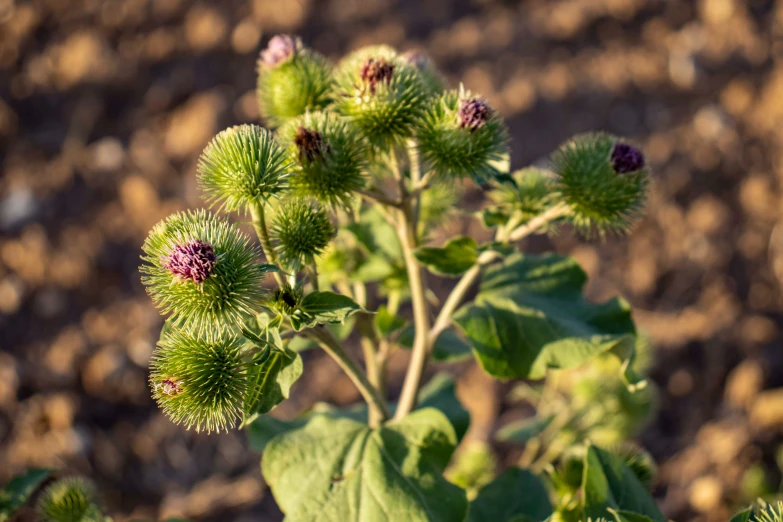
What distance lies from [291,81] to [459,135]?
2.13 feet

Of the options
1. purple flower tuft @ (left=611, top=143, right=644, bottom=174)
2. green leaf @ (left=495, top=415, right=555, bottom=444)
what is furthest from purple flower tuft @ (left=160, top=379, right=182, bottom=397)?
green leaf @ (left=495, top=415, right=555, bottom=444)

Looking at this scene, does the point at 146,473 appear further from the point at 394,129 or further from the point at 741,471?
the point at 741,471

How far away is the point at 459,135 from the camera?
2117 mm

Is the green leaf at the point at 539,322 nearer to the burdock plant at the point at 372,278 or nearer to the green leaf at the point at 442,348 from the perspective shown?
the burdock plant at the point at 372,278

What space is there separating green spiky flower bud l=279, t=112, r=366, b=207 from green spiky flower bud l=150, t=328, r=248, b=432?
51cm

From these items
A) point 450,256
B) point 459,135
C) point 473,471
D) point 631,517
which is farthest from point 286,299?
point 473,471

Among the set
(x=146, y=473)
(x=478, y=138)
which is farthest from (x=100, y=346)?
(x=478, y=138)

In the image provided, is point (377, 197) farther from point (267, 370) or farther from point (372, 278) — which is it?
point (267, 370)

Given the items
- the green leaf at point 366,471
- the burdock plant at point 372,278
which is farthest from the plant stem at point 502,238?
the green leaf at point 366,471

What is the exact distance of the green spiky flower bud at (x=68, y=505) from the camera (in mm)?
2439

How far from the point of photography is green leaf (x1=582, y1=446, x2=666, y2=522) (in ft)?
6.83

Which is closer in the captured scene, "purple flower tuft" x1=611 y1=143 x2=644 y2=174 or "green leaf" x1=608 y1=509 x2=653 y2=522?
"green leaf" x1=608 y1=509 x2=653 y2=522

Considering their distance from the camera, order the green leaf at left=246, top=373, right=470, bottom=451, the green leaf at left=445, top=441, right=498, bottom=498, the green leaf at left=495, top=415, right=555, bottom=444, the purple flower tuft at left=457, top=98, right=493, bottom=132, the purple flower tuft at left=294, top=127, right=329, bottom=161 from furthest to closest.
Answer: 1. the green leaf at left=445, top=441, right=498, bottom=498
2. the green leaf at left=495, top=415, right=555, bottom=444
3. the green leaf at left=246, top=373, right=470, bottom=451
4. the purple flower tuft at left=457, top=98, right=493, bottom=132
5. the purple flower tuft at left=294, top=127, right=329, bottom=161

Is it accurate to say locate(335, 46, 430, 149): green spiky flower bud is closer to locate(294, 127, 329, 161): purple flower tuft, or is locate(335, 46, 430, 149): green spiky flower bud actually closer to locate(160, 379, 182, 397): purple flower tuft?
locate(294, 127, 329, 161): purple flower tuft
